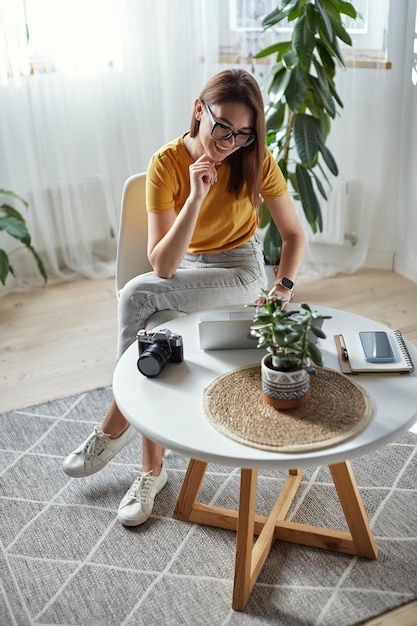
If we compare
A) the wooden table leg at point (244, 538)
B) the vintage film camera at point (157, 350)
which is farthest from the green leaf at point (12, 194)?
the wooden table leg at point (244, 538)

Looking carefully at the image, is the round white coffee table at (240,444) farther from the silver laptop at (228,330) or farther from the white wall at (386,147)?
the white wall at (386,147)

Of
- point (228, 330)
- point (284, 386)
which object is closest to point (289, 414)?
point (284, 386)

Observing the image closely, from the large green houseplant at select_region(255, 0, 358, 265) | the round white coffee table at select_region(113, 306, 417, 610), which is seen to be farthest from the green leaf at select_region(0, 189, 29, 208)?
the round white coffee table at select_region(113, 306, 417, 610)

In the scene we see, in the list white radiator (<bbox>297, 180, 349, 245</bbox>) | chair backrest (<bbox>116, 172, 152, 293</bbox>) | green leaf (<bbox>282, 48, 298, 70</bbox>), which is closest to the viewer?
chair backrest (<bbox>116, 172, 152, 293</bbox>)

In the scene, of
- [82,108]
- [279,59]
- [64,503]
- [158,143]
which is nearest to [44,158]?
[82,108]

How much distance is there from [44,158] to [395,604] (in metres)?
2.42

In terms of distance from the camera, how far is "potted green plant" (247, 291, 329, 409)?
1439 mm

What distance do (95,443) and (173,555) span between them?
0.41 metres

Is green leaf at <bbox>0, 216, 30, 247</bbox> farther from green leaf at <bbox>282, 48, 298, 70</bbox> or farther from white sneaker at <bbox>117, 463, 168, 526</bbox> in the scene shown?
white sneaker at <bbox>117, 463, 168, 526</bbox>

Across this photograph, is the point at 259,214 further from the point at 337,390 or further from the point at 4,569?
the point at 4,569

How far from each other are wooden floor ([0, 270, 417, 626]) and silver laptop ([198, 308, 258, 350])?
0.99m

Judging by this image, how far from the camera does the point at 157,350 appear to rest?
1633 millimetres

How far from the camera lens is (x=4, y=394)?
2590 mm

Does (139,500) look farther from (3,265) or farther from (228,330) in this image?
(3,265)
